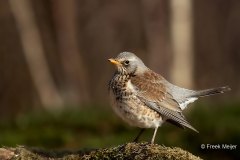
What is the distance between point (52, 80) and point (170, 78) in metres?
5.64

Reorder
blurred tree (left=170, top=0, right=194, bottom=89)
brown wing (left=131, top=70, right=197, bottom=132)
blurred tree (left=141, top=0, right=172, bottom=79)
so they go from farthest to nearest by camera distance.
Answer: blurred tree (left=141, top=0, right=172, bottom=79), blurred tree (left=170, top=0, right=194, bottom=89), brown wing (left=131, top=70, right=197, bottom=132)

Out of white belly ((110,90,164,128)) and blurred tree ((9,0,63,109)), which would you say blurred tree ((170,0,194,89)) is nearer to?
blurred tree ((9,0,63,109))

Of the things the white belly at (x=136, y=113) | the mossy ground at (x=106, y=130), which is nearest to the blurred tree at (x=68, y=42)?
the mossy ground at (x=106, y=130)

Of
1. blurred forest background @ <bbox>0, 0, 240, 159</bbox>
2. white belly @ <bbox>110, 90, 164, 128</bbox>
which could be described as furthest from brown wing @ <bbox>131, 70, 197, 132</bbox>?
blurred forest background @ <bbox>0, 0, 240, 159</bbox>

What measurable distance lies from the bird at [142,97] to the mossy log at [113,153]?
699 mm

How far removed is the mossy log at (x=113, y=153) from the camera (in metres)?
4.40

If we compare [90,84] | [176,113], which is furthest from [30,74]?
[176,113]

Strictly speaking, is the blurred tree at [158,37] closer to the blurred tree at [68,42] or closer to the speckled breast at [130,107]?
the blurred tree at [68,42]

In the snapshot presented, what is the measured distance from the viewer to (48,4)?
60.3 ft

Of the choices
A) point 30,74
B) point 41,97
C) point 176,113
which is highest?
point 30,74

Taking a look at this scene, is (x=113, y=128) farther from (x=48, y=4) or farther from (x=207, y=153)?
(x=48, y=4)

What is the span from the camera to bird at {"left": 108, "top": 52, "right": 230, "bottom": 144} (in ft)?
18.2

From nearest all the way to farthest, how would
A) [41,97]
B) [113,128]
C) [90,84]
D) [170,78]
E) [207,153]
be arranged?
1. [207,153]
2. [113,128]
3. [170,78]
4. [41,97]
5. [90,84]

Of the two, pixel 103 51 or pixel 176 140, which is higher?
pixel 103 51
